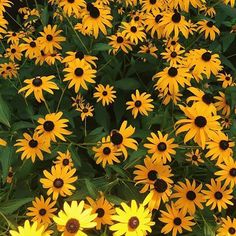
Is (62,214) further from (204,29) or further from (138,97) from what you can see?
(204,29)

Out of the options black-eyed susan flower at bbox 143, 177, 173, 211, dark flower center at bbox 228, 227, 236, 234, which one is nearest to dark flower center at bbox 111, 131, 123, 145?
black-eyed susan flower at bbox 143, 177, 173, 211

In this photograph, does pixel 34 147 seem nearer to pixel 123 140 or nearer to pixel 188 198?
pixel 123 140

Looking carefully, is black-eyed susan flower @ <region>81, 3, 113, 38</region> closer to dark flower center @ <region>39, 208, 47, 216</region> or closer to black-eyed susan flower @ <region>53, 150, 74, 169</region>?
black-eyed susan flower @ <region>53, 150, 74, 169</region>

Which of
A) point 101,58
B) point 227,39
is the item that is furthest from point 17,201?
point 227,39

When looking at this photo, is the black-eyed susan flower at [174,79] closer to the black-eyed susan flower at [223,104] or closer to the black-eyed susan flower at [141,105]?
the black-eyed susan flower at [141,105]

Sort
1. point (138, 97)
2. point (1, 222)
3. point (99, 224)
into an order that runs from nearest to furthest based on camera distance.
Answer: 1. point (99, 224)
2. point (1, 222)
3. point (138, 97)

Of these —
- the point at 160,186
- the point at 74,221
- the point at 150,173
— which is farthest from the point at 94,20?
the point at 74,221
